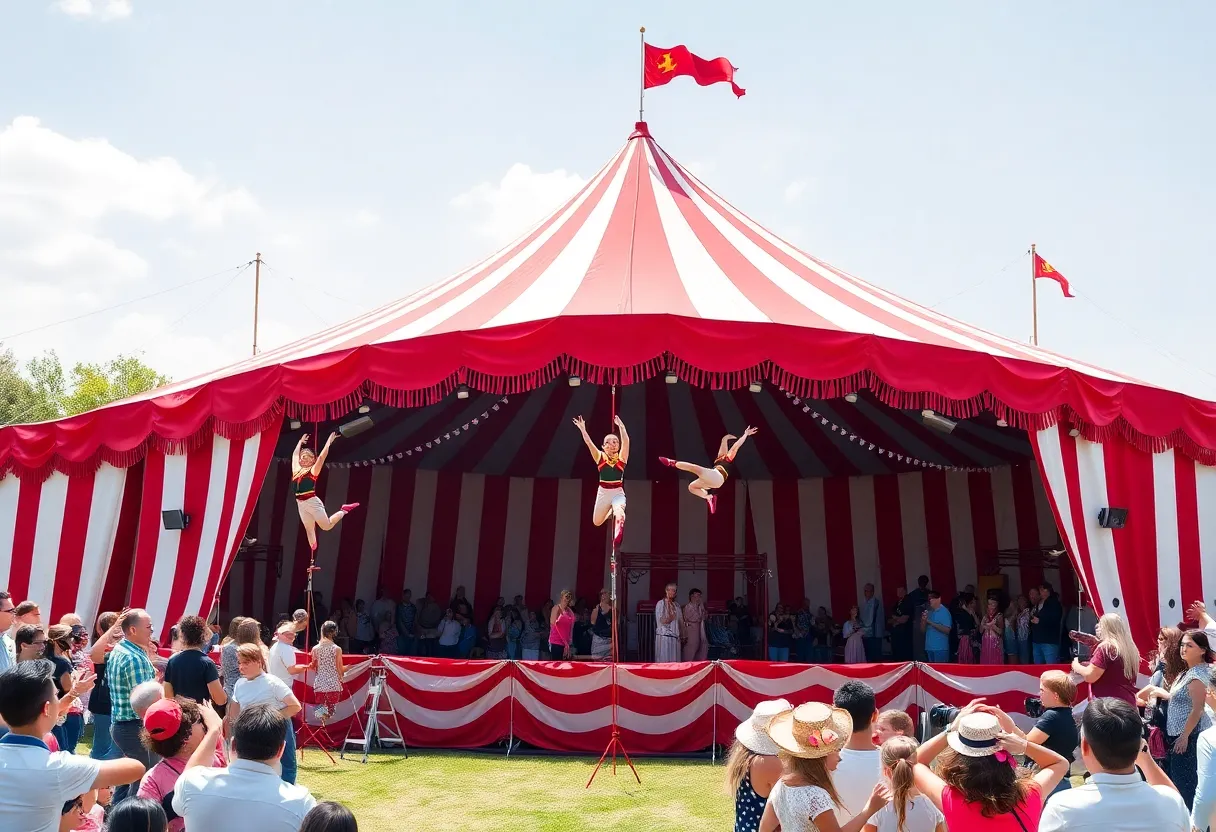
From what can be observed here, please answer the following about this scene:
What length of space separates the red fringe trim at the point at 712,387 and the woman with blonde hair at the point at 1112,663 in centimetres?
285

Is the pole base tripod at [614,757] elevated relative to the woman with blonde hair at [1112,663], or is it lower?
lower

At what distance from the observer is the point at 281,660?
6.77 metres

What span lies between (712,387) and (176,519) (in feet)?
14.6

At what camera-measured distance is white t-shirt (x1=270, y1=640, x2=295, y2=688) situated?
675 centimetres

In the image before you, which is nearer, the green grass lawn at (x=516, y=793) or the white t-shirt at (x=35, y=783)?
the white t-shirt at (x=35, y=783)

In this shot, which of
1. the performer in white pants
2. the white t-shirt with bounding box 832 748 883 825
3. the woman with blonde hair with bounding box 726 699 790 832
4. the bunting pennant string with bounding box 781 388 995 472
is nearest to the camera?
the woman with blonde hair with bounding box 726 699 790 832

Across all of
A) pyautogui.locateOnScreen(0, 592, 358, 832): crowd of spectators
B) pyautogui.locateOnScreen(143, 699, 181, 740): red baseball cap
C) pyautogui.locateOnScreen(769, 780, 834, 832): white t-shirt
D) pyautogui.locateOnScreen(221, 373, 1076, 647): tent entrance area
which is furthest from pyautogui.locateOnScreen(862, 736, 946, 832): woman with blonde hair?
pyautogui.locateOnScreen(221, 373, 1076, 647): tent entrance area

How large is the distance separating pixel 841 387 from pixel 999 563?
19.3 feet

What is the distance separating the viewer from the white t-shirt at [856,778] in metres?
3.36

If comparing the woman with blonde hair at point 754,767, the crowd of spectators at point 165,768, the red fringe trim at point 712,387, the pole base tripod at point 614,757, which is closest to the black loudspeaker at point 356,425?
the red fringe trim at point 712,387

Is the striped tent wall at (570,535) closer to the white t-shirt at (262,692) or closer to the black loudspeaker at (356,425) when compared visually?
the black loudspeaker at (356,425)

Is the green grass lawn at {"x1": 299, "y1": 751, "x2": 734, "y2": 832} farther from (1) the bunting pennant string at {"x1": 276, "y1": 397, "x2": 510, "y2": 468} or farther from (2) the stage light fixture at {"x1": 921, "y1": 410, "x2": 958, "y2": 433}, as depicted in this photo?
(1) the bunting pennant string at {"x1": 276, "y1": 397, "x2": 510, "y2": 468}

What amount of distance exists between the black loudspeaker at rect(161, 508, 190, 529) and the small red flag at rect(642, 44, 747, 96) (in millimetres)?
6930

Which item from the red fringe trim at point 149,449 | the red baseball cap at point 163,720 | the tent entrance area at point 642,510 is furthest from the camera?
the tent entrance area at point 642,510
